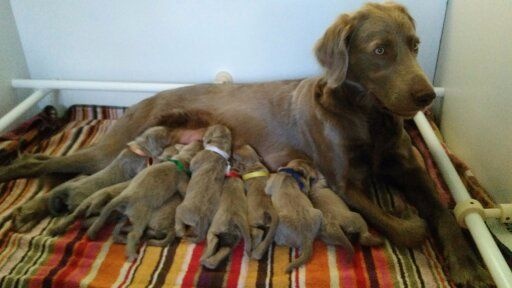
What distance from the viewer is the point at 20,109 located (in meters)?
2.36

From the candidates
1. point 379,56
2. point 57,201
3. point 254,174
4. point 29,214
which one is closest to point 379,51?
point 379,56

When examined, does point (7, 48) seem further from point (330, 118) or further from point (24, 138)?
point (330, 118)

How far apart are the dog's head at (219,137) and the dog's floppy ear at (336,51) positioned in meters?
0.50

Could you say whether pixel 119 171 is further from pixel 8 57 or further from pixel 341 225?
pixel 8 57

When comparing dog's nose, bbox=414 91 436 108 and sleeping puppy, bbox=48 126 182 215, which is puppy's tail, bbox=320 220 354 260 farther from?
sleeping puppy, bbox=48 126 182 215

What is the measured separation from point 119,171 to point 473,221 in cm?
137

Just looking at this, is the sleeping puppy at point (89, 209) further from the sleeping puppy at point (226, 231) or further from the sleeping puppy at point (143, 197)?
the sleeping puppy at point (226, 231)

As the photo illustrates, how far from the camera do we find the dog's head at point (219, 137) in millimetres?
1928

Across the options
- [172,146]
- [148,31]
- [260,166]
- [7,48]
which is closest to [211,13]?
[148,31]

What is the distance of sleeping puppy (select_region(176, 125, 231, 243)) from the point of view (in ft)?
5.28

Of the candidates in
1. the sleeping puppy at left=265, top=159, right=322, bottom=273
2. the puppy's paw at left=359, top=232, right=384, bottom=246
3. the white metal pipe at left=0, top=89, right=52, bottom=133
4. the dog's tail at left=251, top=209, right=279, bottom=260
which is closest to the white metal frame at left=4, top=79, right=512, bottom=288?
the white metal pipe at left=0, top=89, right=52, bottom=133

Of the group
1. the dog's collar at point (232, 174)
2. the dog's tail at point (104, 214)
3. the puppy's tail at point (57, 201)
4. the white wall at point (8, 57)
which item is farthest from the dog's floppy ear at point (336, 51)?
the white wall at point (8, 57)

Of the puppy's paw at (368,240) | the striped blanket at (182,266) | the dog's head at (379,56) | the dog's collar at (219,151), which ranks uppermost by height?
the dog's head at (379,56)

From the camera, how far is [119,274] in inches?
61.0
